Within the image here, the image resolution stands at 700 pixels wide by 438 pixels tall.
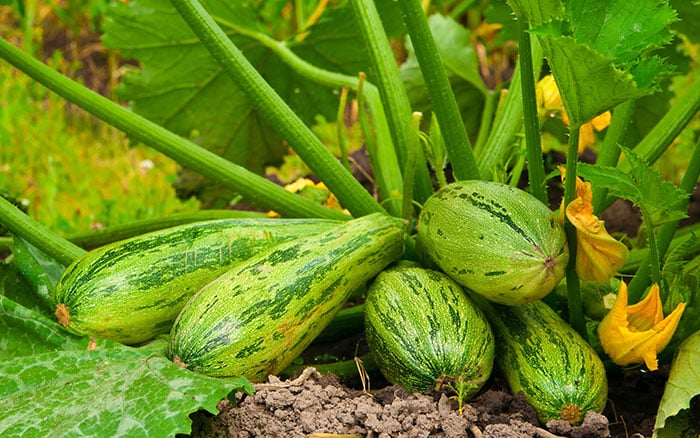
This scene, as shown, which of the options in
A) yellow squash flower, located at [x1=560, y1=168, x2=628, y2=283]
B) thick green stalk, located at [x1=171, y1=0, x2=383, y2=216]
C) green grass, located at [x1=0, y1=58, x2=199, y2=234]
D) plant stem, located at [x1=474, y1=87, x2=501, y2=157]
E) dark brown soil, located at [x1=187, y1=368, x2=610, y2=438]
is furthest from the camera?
green grass, located at [x1=0, y1=58, x2=199, y2=234]

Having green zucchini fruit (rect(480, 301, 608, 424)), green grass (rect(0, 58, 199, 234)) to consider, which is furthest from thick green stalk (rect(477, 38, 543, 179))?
green grass (rect(0, 58, 199, 234))

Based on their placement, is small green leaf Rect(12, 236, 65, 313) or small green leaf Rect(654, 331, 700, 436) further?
small green leaf Rect(12, 236, 65, 313)

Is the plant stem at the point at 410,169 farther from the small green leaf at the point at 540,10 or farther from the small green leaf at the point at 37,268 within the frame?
the small green leaf at the point at 37,268

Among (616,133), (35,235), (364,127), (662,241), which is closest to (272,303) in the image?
(35,235)

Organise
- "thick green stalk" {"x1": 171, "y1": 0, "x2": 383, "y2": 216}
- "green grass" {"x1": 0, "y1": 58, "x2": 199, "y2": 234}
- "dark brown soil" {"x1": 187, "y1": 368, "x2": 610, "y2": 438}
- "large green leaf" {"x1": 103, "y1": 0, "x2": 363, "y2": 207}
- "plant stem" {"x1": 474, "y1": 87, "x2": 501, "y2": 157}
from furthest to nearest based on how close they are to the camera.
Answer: "green grass" {"x1": 0, "y1": 58, "x2": 199, "y2": 234}, "large green leaf" {"x1": 103, "y1": 0, "x2": 363, "y2": 207}, "plant stem" {"x1": 474, "y1": 87, "x2": 501, "y2": 157}, "thick green stalk" {"x1": 171, "y1": 0, "x2": 383, "y2": 216}, "dark brown soil" {"x1": 187, "y1": 368, "x2": 610, "y2": 438}

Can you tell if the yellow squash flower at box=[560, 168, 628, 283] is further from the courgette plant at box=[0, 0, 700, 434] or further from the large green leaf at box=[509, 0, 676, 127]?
the large green leaf at box=[509, 0, 676, 127]

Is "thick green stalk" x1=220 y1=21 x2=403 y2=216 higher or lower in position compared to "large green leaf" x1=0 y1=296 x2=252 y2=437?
higher

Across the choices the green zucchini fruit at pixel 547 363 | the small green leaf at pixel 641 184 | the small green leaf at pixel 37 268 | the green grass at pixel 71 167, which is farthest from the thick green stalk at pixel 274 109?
the green grass at pixel 71 167

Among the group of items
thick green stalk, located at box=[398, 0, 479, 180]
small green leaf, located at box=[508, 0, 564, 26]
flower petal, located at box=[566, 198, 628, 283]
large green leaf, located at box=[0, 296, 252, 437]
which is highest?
small green leaf, located at box=[508, 0, 564, 26]

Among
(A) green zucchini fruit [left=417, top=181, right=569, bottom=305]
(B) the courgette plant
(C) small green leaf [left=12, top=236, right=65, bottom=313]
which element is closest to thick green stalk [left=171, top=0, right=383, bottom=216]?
(B) the courgette plant
